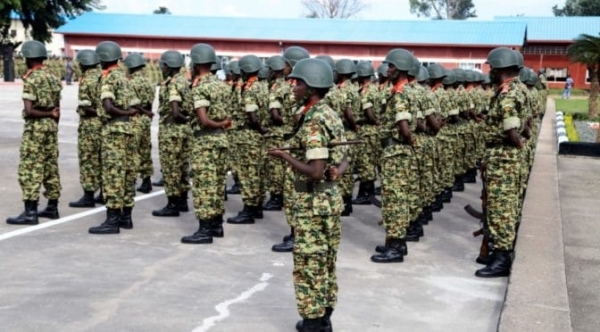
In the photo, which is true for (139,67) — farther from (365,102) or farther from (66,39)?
(66,39)

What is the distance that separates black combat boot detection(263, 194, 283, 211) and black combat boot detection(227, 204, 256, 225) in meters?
0.79

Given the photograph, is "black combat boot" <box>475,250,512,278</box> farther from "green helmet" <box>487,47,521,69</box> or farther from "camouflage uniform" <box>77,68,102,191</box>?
"camouflage uniform" <box>77,68,102,191</box>

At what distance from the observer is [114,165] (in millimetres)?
7723

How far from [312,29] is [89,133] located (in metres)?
36.6

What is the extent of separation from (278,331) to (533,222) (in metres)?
4.42

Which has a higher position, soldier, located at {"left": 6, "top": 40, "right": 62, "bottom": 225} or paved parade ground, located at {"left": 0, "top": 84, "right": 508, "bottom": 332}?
soldier, located at {"left": 6, "top": 40, "right": 62, "bottom": 225}

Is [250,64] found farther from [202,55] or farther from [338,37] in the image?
[338,37]

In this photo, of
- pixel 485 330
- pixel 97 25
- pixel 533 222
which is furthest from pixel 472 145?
pixel 97 25

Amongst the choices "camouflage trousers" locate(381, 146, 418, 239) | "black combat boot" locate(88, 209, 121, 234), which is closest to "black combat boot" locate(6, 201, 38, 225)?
"black combat boot" locate(88, 209, 121, 234)

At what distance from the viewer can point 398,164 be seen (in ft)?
23.4

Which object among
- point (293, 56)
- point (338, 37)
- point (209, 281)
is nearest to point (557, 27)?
point (338, 37)

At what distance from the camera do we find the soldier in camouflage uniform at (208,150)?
744 centimetres

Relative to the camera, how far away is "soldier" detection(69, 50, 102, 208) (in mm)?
8727

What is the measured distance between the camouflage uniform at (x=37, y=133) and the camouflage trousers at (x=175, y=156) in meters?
1.27
